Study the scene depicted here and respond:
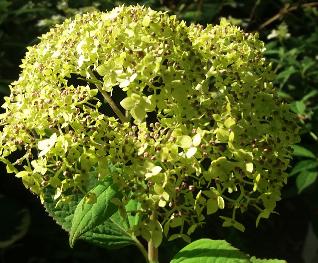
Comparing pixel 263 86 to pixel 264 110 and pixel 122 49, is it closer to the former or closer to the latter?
pixel 264 110

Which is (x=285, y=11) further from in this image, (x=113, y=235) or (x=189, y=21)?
(x=113, y=235)

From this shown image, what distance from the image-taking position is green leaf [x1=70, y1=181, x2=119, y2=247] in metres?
1.37

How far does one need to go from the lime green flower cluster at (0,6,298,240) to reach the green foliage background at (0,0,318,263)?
1.31 metres

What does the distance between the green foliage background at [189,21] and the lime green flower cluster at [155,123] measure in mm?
1314

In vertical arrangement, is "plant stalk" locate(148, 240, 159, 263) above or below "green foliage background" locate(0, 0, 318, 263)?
above

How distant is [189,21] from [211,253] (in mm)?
1776

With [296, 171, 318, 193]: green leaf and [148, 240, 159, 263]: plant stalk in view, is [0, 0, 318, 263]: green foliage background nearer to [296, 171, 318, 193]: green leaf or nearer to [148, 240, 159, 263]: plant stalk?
[296, 171, 318, 193]: green leaf

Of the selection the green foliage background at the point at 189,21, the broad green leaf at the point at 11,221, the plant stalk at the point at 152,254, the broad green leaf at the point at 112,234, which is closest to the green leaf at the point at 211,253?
the plant stalk at the point at 152,254

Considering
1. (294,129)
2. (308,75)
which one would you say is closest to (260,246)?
(308,75)

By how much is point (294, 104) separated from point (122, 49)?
176 cm

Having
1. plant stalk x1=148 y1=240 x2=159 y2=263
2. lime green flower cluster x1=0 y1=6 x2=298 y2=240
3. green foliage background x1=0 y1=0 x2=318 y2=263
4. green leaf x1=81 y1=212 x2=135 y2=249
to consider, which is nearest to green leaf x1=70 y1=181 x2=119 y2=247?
lime green flower cluster x1=0 y1=6 x2=298 y2=240

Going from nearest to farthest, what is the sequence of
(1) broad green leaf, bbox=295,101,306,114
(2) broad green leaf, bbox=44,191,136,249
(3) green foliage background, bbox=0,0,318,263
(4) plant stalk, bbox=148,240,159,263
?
(4) plant stalk, bbox=148,240,159,263 < (2) broad green leaf, bbox=44,191,136,249 < (1) broad green leaf, bbox=295,101,306,114 < (3) green foliage background, bbox=0,0,318,263

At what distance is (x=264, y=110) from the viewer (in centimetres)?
155

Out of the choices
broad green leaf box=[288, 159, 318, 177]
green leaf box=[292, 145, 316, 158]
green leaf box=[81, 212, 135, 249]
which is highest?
green leaf box=[81, 212, 135, 249]
